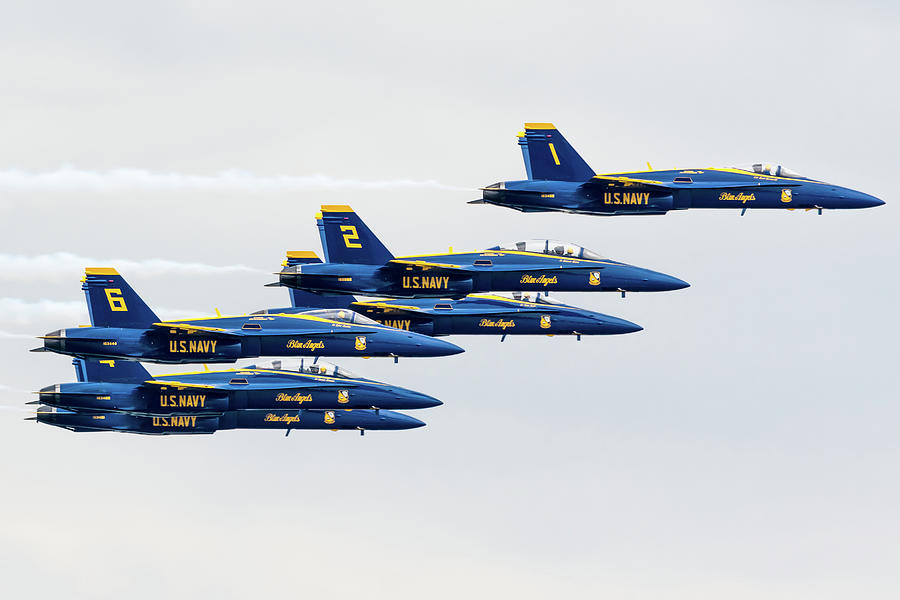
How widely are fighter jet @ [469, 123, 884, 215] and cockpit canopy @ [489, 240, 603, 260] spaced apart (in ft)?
5.44

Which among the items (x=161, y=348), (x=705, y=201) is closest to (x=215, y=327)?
(x=161, y=348)

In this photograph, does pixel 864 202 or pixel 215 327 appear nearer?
pixel 215 327

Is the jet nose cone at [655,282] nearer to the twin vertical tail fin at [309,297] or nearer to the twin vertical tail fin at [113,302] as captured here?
the twin vertical tail fin at [309,297]

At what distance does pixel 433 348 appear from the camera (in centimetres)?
10869

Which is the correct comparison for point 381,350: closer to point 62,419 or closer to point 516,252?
point 516,252

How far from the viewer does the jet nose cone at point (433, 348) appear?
356ft

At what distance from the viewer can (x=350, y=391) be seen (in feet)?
358

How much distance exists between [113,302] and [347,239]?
38.6 ft

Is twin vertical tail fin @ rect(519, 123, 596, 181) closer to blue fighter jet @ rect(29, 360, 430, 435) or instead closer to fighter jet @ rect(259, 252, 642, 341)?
fighter jet @ rect(259, 252, 642, 341)

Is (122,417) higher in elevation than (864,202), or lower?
lower

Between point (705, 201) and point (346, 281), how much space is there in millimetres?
18384

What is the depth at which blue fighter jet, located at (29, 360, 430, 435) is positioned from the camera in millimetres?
107250

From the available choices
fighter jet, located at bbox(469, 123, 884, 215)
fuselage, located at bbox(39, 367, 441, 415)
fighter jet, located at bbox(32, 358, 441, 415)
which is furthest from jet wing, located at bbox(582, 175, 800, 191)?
fuselage, located at bbox(39, 367, 441, 415)

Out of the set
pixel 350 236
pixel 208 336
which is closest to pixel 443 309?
pixel 350 236
